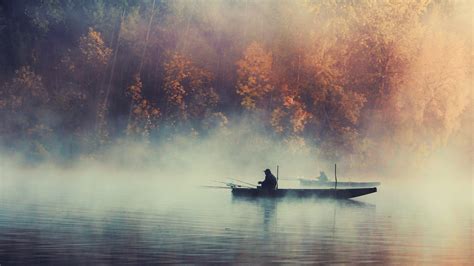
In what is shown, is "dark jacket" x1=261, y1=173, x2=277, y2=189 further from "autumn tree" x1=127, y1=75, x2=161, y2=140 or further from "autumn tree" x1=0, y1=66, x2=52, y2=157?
"autumn tree" x1=0, y1=66, x2=52, y2=157

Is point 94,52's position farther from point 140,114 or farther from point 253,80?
point 253,80

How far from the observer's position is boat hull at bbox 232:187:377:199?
49.8 m

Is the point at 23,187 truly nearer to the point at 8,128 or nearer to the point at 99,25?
the point at 8,128

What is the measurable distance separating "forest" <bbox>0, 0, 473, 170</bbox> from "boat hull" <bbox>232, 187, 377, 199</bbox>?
944 inches

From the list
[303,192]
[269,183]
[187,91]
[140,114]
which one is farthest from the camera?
[187,91]

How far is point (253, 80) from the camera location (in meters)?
75.7

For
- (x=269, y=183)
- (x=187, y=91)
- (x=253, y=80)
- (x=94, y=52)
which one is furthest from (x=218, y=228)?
(x=94, y=52)

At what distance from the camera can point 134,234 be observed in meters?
32.2

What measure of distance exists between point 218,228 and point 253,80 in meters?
41.2

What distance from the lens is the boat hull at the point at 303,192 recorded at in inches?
1959

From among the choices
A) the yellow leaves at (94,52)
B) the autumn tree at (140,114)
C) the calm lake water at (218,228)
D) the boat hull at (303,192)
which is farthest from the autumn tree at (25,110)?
the boat hull at (303,192)

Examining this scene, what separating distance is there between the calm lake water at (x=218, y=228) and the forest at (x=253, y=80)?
20.9m

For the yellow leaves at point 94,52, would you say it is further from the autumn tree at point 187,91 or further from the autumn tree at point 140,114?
the autumn tree at point 187,91

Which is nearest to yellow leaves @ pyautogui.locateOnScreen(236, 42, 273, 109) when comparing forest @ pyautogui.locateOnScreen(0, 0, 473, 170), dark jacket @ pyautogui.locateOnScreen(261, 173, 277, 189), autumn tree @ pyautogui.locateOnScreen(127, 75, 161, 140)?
forest @ pyautogui.locateOnScreen(0, 0, 473, 170)
